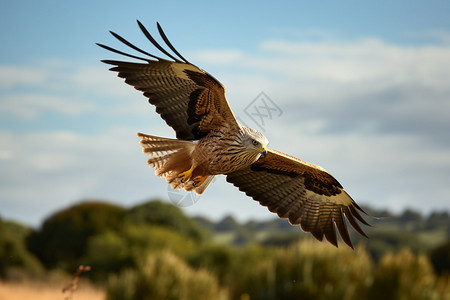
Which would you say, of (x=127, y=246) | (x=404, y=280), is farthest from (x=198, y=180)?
(x=127, y=246)

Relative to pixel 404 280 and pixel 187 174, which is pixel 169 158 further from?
pixel 404 280

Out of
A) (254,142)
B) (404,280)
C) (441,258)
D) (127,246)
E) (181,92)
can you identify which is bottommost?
(404,280)

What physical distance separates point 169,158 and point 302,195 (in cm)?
197

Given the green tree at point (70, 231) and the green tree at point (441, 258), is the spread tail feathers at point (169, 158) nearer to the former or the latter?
the green tree at point (70, 231)

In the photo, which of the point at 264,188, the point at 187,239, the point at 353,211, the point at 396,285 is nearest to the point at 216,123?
the point at 264,188

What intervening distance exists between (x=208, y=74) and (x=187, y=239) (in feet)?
79.0

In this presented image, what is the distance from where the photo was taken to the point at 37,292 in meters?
19.8

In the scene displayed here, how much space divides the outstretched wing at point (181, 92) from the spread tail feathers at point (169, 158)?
152 mm

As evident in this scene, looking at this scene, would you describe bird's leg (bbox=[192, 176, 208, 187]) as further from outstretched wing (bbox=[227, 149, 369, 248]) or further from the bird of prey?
outstretched wing (bbox=[227, 149, 369, 248])

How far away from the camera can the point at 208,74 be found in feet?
19.0

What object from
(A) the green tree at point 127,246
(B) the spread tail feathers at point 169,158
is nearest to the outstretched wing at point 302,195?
(B) the spread tail feathers at point 169,158

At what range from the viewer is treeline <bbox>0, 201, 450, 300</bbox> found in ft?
43.5

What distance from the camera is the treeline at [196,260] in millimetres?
13273

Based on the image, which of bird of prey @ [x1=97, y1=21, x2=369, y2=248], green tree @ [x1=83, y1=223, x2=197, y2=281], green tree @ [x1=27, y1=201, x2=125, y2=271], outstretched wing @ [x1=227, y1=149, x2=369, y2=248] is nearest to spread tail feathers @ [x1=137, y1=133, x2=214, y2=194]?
bird of prey @ [x1=97, y1=21, x2=369, y2=248]
